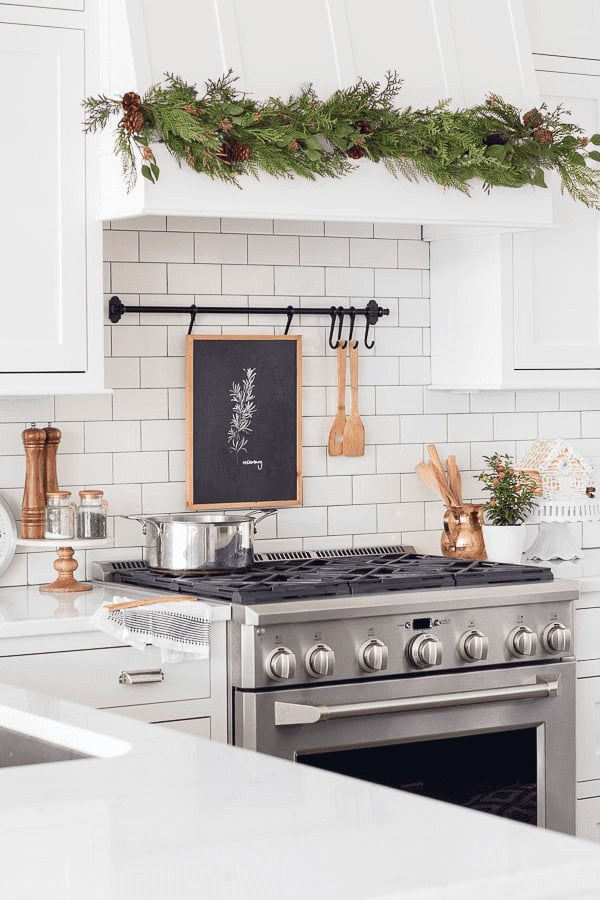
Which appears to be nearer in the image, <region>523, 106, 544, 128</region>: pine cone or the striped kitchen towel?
the striped kitchen towel

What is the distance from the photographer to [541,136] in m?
3.46

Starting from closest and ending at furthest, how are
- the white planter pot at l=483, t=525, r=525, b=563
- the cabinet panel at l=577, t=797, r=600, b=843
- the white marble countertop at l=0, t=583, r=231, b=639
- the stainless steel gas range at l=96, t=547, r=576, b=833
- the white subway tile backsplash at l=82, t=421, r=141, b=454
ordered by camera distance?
the white marble countertop at l=0, t=583, r=231, b=639 → the stainless steel gas range at l=96, t=547, r=576, b=833 → the cabinet panel at l=577, t=797, r=600, b=843 → the white subway tile backsplash at l=82, t=421, r=141, b=454 → the white planter pot at l=483, t=525, r=525, b=563

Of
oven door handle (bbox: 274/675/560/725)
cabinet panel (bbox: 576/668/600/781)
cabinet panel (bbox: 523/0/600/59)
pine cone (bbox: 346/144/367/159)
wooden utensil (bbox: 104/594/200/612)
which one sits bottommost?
cabinet panel (bbox: 576/668/600/781)

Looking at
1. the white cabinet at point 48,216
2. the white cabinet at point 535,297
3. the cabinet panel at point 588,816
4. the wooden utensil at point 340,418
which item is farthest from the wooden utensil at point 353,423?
the cabinet panel at point 588,816

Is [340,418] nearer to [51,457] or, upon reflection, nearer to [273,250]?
[273,250]

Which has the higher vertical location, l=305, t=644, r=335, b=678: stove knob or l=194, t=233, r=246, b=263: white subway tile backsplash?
l=194, t=233, r=246, b=263: white subway tile backsplash

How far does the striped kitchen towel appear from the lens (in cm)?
292

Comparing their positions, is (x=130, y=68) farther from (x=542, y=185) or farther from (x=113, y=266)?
(x=542, y=185)

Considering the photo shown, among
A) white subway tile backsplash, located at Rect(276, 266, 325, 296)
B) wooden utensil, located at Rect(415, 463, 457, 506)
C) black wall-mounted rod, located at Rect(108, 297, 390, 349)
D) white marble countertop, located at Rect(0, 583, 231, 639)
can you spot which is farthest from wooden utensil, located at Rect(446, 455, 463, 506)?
white marble countertop, located at Rect(0, 583, 231, 639)

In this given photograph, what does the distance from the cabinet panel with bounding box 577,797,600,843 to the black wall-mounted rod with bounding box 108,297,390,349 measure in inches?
54.8

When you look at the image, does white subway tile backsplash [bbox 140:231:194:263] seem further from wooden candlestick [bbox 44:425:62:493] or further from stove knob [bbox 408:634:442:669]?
stove knob [bbox 408:634:442:669]

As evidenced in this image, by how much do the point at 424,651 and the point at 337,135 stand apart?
1.23 metres

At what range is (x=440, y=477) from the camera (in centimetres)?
393

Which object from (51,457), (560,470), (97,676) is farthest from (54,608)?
(560,470)
